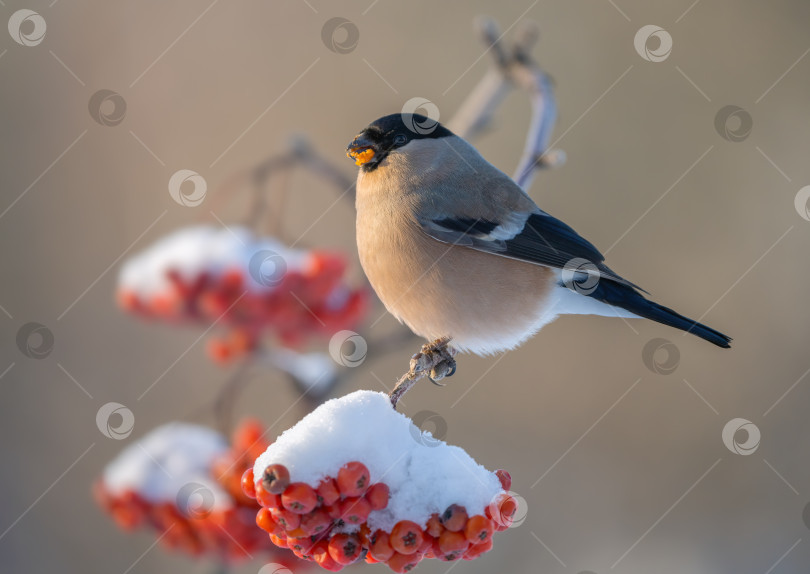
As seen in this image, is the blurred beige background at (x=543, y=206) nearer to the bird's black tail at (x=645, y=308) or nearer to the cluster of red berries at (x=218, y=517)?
the cluster of red berries at (x=218, y=517)

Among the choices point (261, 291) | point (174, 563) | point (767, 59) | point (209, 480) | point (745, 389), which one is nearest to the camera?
point (209, 480)

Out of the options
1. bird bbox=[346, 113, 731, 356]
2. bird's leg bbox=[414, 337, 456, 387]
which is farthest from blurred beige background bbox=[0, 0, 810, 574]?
bird's leg bbox=[414, 337, 456, 387]

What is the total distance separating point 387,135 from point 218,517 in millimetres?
1388

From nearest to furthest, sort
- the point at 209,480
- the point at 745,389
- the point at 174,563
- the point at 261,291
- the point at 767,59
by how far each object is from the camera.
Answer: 1. the point at 209,480
2. the point at 261,291
3. the point at 174,563
4. the point at 745,389
5. the point at 767,59

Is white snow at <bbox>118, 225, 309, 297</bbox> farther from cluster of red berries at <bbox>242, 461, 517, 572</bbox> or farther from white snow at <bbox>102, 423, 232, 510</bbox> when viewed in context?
cluster of red berries at <bbox>242, 461, 517, 572</bbox>

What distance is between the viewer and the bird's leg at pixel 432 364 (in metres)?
1.77

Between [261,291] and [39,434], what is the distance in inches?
111

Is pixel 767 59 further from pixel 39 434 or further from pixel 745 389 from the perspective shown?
pixel 39 434

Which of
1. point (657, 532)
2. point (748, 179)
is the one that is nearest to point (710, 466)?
point (657, 532)

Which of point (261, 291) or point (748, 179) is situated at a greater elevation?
point (748, 179)

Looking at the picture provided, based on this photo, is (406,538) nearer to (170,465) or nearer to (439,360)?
(439,360)

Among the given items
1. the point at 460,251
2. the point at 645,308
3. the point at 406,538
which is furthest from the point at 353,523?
the point at 645,308

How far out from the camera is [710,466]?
4.71 metres

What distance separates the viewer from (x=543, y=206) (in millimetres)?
4758
